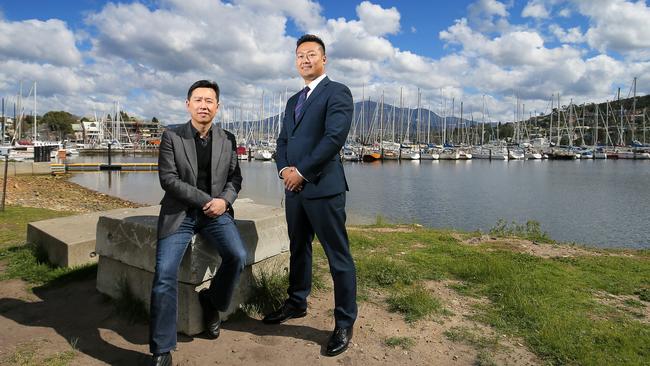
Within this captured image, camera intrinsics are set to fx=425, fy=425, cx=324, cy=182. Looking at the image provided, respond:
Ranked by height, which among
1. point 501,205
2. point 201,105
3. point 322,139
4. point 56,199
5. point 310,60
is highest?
point 310,60

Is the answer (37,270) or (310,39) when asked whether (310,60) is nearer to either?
(310,39)

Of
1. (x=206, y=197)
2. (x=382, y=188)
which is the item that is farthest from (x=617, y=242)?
(x=382, y=188)

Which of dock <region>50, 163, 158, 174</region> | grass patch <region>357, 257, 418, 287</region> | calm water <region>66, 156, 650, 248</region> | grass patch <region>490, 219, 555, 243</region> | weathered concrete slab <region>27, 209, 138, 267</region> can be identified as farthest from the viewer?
dock <region>50, 163, 158, 174</region>

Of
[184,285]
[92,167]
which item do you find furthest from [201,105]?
[92,167]

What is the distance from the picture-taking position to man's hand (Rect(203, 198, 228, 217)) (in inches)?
142

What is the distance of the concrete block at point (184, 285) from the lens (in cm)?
379

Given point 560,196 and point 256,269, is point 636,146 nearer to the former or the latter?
point 560,196

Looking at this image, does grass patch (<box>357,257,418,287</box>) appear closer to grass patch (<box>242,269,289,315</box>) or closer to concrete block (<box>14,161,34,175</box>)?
grass patch (<box>242,269,289,315</box>)

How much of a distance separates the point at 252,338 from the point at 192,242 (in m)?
1.00

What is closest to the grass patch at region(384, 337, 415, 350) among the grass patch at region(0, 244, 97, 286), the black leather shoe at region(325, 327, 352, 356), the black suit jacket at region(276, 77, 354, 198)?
the black leather shoe at region(325, 327, 352, 356)

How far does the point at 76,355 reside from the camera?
11.3ft

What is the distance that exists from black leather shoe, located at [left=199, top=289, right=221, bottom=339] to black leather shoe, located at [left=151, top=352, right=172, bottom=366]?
535 mm

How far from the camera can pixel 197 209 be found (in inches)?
144

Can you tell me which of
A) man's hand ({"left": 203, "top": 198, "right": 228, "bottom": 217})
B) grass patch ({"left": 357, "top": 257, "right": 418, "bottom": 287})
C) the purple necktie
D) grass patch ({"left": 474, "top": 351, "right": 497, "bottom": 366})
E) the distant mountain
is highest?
the distant mountain
